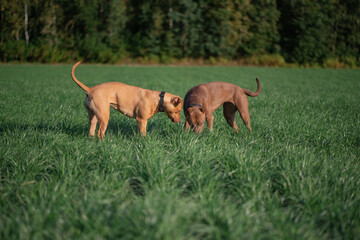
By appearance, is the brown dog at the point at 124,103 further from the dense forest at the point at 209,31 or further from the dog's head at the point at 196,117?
the dense forest at the point at 209,31

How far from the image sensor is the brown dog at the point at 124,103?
366 cm

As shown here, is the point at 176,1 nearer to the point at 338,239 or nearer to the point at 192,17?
the point at 192,17

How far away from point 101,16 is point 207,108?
38.2m

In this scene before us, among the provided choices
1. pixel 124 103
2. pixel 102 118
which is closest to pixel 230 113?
pixel 124 103

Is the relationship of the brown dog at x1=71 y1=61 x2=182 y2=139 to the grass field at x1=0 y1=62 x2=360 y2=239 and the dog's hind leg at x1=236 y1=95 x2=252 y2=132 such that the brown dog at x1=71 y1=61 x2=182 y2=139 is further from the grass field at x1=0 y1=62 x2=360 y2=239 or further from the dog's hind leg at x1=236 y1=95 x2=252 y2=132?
the dog's hind leg at x1=236 y1=95 x2=252 y2=132

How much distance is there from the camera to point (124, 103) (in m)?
3.95

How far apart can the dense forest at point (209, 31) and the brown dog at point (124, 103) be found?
107ft

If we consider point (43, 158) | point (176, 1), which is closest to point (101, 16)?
point (176, 1)

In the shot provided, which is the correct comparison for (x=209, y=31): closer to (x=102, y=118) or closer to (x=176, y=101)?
(x=176, y=101)

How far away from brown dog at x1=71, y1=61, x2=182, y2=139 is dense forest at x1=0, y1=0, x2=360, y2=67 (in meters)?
32.6

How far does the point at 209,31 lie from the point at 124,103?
3760 cm

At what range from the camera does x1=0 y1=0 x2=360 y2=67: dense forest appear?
34688 mm

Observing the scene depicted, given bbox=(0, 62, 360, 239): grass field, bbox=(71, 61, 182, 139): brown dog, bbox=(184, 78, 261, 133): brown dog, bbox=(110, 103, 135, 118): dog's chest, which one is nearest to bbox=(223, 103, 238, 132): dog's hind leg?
bbox=(184, 78, 261, 133): brown dog

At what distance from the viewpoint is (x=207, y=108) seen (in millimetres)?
4406
